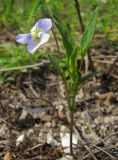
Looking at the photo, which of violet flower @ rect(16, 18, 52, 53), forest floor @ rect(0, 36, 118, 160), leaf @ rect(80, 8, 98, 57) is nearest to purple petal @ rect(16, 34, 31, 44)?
violet flower @ rect(16, 18, 52, 53)

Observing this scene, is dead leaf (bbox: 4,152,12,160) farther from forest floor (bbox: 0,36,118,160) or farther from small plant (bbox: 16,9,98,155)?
small plant (bbox: 16,9,98,155)

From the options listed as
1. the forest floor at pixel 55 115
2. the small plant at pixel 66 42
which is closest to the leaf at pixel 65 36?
the small plant at pixel 66 42

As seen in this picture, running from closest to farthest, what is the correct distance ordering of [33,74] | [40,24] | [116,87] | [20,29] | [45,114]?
[40,24] → [45,114] → [116,87] → [33,74] → [20,29]

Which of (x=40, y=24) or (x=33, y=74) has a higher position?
(x=40, y=24)

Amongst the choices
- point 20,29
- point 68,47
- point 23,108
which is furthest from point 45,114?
point 20,29

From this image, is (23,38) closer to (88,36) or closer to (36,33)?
(36,33)

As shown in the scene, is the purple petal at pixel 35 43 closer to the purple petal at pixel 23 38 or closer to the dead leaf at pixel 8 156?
the purple petal at pixel 23 38

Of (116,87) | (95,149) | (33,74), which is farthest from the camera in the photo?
(33,74)

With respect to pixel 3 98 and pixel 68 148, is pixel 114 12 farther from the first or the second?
pixel 68 148

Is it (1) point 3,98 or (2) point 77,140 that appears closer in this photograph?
(2) point 77,140
